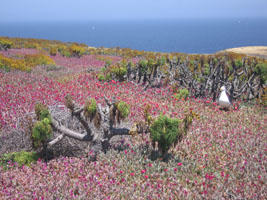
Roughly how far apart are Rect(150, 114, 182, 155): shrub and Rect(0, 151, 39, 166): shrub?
2.75m

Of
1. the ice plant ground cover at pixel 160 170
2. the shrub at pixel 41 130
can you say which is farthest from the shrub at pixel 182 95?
the shrub at pixel 41 130

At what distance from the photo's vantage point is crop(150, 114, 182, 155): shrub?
5.18m

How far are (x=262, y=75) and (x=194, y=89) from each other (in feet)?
9.98

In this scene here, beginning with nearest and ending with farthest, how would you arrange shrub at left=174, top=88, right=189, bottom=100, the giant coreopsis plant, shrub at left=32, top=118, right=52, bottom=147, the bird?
shrub at left=32, top=118, right=52, bottom=147, the giant coreopsis plant, the bird, shrub at left=174, top=88, right=189, bottom=100

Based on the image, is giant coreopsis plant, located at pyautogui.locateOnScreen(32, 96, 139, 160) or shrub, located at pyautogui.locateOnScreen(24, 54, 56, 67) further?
shrub, located at pyautogui.locateOnScreen(24, 54, 56, 67)

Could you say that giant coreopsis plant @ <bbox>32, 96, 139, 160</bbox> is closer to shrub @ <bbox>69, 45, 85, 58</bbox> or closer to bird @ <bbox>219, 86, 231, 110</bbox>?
bird @ <bbox>219, 86, 231, 110</bbox>

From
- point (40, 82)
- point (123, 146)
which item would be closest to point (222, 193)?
point (123, 146)

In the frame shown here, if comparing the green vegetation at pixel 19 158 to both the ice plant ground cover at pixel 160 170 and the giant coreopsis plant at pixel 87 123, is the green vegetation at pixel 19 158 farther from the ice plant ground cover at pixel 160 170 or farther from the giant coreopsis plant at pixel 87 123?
the giant coreopsis plant at pixel 87 123

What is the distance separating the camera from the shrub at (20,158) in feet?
17.5

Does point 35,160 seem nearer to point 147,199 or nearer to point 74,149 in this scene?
point 74,149

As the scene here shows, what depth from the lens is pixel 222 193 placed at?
454cm

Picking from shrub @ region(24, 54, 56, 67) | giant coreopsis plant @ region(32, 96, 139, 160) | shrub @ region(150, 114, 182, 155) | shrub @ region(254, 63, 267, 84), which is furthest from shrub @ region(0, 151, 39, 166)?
shrub @ region(24, 54, 56, 67)

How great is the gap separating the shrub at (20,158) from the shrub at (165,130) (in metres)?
2.75

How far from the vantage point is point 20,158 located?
535 cm
